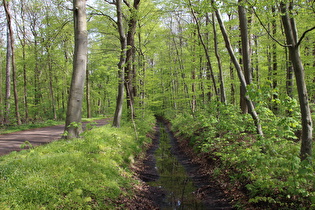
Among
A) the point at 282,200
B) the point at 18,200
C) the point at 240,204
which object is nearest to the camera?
the point at 18,200

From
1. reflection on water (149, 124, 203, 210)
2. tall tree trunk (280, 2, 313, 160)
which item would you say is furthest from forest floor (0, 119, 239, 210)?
tall tree trunk (280, 2, 313, 160)

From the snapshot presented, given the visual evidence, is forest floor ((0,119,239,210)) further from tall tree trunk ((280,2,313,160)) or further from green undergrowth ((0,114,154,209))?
tall tree trunk ((280,2,313,160))

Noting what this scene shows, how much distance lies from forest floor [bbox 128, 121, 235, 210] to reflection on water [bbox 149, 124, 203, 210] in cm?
12

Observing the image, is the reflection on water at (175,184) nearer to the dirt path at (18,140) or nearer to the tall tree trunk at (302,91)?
the tall tree trunk at (302,91)

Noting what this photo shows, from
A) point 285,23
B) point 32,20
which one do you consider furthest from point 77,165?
point 32,20

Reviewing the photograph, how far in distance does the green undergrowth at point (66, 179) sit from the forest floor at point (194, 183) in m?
0.52

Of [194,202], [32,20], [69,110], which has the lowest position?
[194,202]

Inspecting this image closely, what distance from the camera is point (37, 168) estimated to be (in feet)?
13.6

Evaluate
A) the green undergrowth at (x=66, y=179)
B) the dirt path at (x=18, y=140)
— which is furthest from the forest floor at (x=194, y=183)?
the dirt path at (x=18, y=140)

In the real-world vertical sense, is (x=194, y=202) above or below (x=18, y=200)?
below

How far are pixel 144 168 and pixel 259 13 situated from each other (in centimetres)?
657

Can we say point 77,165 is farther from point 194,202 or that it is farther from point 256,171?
point 256,171

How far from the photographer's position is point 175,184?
6.38m

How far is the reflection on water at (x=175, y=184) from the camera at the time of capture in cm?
507
